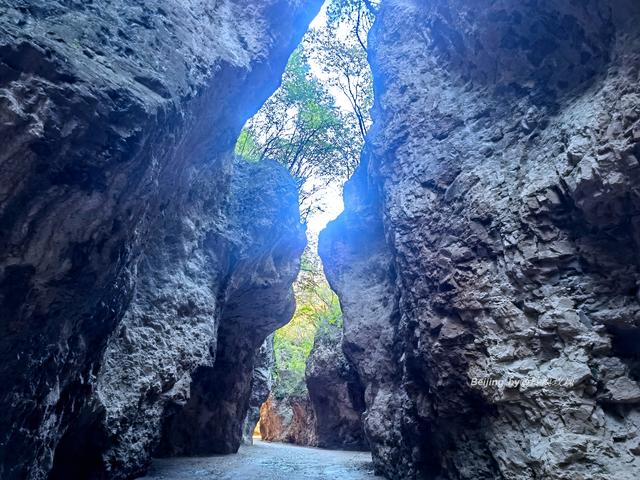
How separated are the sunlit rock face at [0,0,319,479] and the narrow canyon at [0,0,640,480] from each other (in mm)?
28

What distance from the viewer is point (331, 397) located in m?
18.5

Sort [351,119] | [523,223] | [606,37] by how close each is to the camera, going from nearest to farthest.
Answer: [606,37]
[523,223]
[351,119]

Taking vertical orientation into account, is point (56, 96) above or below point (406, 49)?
below

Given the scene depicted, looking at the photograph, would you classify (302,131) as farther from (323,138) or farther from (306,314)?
(306,314)

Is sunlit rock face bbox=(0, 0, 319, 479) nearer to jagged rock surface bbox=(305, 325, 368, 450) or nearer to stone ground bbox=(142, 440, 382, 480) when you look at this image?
stone ground bbox=(142, 440, 382, 480)

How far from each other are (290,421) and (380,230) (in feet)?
53.5

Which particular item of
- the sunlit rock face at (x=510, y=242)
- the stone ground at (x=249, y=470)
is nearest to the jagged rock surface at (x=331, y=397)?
the stone ground at (x=249, y=470)

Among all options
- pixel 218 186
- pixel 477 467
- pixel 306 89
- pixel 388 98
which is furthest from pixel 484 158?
pixel 306 89

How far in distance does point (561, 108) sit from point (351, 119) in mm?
11430

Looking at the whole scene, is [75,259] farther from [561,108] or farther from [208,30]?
[561,108]

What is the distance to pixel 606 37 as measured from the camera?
5.35 m

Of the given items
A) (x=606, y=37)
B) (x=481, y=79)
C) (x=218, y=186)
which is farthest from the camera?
(x=218, y=186)

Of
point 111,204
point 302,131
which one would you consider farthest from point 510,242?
point 302,131

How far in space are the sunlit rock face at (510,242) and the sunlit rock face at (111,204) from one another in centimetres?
371
